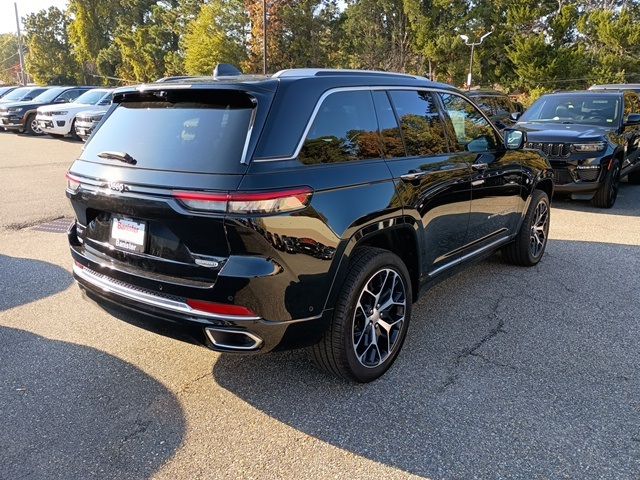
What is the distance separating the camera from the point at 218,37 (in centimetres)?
4250

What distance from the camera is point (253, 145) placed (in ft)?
8.21

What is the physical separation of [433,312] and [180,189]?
2.48 m

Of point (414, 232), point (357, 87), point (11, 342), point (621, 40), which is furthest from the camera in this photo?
point (621, 40)

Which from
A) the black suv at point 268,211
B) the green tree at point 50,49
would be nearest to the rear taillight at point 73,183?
the black suv at point 268,211

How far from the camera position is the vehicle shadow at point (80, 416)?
246 centimetres

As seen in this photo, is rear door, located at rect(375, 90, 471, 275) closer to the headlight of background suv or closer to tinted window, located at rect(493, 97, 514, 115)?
the headlight of background suv

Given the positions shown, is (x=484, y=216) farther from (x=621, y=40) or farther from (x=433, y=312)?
(x=621, y=40)

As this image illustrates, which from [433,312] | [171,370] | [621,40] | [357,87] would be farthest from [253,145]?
[621,40]

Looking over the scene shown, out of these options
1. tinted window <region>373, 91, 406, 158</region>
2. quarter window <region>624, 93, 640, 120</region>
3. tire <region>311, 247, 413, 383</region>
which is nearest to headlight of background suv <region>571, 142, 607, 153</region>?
quarter window <region>624, 93, 640, 120</region>

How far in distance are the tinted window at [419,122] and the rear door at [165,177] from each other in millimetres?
1167

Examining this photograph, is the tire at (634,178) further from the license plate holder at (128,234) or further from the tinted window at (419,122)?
the license plate holder at (128,234)

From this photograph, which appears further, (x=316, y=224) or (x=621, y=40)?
(x=621, y=40)

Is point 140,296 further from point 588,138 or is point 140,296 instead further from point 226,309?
point 588,138

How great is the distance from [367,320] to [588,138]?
6.24m
